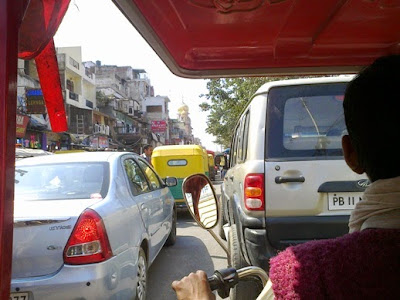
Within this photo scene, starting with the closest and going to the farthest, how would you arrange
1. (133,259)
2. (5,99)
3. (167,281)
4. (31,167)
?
(5,99), (133,259), (31,167), (167,281)

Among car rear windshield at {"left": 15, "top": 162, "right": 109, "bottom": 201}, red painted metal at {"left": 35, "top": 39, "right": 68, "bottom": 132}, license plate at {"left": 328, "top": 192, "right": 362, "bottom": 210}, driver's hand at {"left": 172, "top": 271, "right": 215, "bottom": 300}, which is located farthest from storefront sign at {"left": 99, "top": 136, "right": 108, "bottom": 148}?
driver's hand at {"left": 172, "top": 271, "right": 215, "bottom": 300}

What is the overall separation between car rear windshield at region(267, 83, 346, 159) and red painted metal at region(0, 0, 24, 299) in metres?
2.60

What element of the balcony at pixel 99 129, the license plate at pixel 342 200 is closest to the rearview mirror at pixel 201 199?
the license plate at pixel 342 200

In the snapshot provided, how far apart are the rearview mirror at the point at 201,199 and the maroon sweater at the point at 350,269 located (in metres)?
1.36

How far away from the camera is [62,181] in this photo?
3732 mm

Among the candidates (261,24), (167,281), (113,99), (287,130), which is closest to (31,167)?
(167,281)

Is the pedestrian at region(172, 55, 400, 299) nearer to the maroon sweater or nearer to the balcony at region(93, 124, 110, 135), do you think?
the maroon sweater

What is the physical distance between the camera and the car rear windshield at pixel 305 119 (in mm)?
3270

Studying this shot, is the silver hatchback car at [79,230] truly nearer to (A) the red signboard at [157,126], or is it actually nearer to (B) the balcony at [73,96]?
(B) the balcony at [73,96]

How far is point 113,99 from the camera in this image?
4897 centimetres

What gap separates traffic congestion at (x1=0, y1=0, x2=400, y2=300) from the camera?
0.83 meters

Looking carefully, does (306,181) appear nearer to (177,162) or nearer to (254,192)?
(254,192)

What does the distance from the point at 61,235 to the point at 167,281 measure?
2348 mm

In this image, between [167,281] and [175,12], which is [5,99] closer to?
[175,12]
